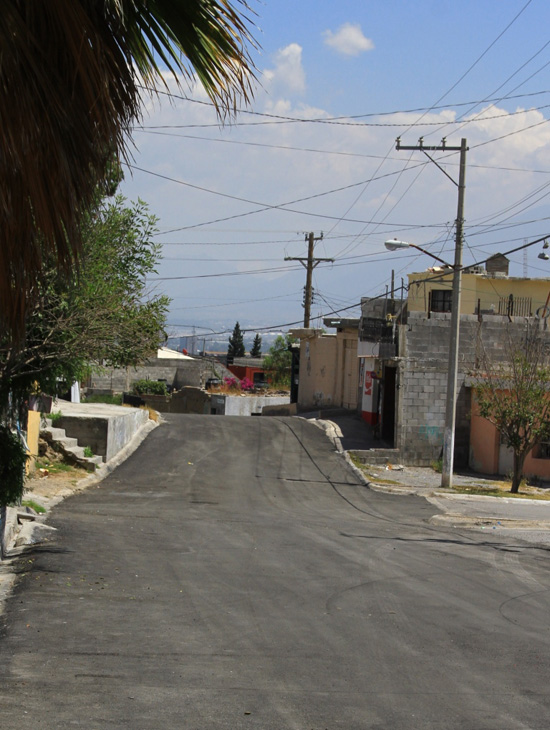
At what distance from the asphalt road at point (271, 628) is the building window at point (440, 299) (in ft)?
88.8

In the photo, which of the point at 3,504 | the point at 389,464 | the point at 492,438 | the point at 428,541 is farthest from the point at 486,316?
the point at 3,504

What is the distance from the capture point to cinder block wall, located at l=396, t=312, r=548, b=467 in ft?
93.2

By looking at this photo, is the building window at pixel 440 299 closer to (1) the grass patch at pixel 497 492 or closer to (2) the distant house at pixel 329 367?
(2) the distant house at pixel 329 367

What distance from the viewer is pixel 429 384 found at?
28.7 meters

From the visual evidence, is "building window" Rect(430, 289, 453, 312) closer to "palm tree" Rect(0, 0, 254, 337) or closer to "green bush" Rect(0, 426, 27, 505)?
"green bush" Rect(0, 426, 27, 505)

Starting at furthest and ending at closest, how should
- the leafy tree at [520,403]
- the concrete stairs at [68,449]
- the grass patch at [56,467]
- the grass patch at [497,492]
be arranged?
1. the leafy tree at [520,403]
2. the grass patch at [497,492]
3. the concrete stairs at [68,449]
4. the grass patch at [56,467]

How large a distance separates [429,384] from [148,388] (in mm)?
26505

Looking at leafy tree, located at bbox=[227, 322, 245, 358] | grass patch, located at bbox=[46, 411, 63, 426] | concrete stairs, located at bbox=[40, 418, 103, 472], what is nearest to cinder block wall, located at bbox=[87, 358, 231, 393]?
grass patch, located at bbox=[46, 411, 63, 426]

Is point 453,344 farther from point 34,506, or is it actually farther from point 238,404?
point 238,404

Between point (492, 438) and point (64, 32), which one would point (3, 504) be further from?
point (492, 438)

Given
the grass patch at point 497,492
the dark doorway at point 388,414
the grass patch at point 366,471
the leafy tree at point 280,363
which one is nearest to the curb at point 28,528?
the grass patch at point 366,471

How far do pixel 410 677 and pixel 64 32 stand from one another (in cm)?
525

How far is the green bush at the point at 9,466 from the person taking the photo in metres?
9.09

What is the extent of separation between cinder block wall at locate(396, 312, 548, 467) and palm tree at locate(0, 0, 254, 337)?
24.2 m
